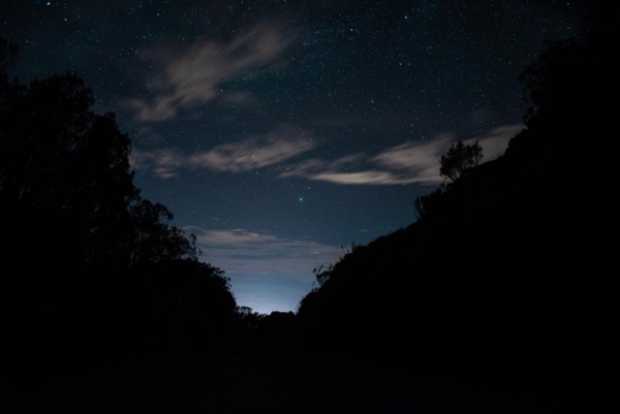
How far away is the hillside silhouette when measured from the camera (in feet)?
35.2

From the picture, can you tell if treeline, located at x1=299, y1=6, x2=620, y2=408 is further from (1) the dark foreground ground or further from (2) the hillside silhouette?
(1) the dark foreground ground

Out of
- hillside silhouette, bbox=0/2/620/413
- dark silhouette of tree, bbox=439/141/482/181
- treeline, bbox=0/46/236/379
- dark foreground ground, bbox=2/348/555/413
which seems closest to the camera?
dark foreground ground, bbox=2/348/555/413

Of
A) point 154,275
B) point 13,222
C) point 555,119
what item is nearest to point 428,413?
point 555,119

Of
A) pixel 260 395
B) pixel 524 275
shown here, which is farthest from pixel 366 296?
pixel 260 395

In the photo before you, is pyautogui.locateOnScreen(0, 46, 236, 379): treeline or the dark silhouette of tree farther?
the dark silhouette of tree

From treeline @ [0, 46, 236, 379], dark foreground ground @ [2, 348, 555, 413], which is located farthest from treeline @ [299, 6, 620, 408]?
treeline @ [0, 46, 236, 379]

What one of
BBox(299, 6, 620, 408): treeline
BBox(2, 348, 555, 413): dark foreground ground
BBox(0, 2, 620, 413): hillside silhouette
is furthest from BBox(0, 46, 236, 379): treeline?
BBox(299, 6, 620, 408): treeline

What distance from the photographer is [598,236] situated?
11.3 m

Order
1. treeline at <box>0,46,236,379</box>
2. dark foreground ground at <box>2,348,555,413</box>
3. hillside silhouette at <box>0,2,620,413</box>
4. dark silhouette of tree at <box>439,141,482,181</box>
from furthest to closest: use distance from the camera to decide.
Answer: dark silhouette of tree at <box>439,141,482,181</box> < treeline at <box>0,46,236,379</box> < hillside silhouette at <box>0,2,620,413</box> < dark foreground ground at <box>2,348,555,413</box>

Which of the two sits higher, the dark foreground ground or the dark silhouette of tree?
the dark silhouette of tree

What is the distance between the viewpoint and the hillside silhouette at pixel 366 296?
35.2 feet

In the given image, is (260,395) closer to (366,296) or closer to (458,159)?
(366,296)

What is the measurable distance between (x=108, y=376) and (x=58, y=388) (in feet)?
11.2

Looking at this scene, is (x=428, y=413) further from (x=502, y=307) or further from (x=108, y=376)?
(x=108, y=376)
